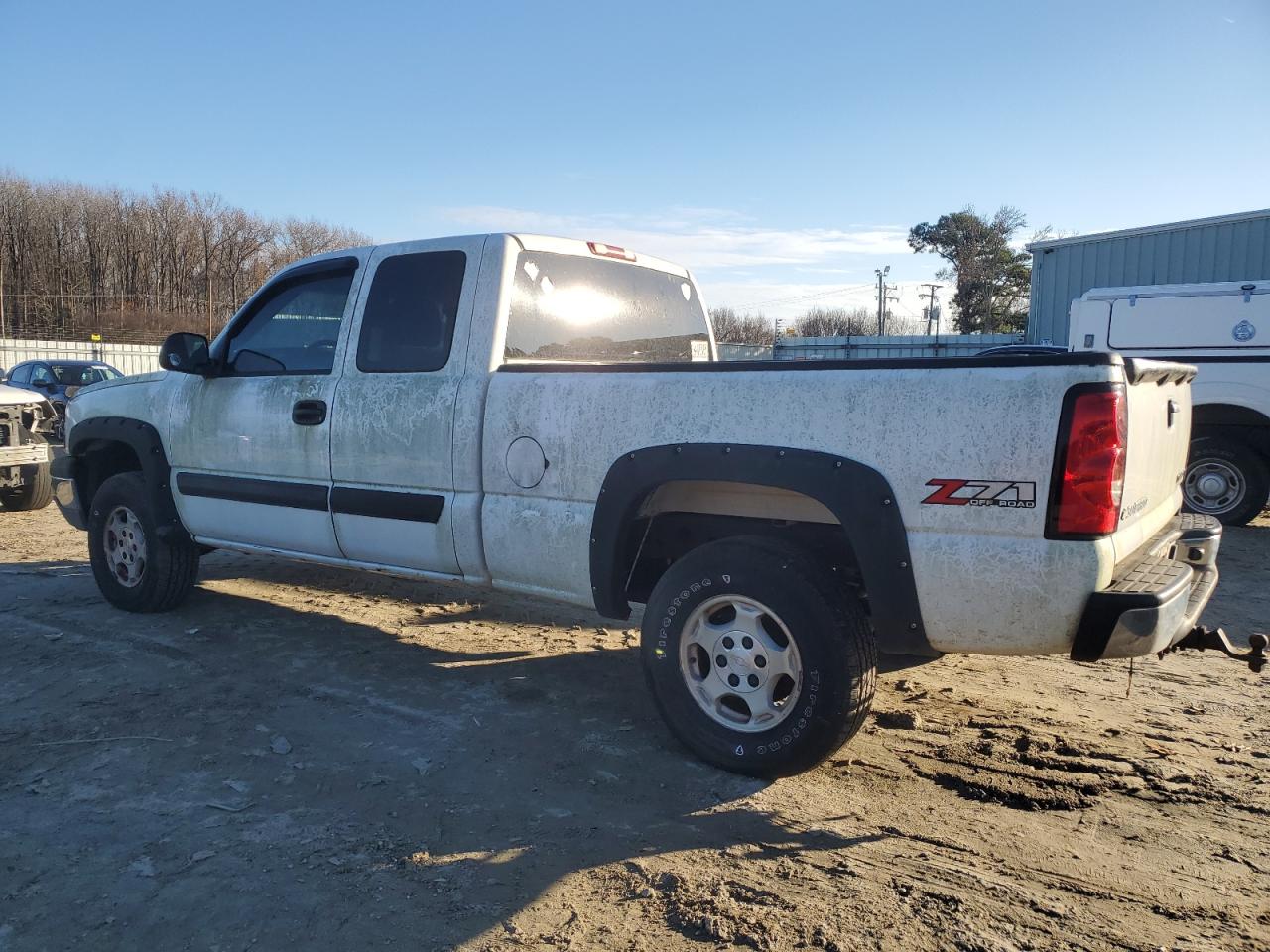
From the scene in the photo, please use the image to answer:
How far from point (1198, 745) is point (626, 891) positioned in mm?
2573

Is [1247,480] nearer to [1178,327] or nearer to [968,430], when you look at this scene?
[1178,327]

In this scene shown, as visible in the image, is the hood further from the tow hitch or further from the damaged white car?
the tow hitch

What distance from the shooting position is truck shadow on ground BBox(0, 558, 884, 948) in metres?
2.64

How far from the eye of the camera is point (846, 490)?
10.2 feet

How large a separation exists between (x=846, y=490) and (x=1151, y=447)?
1118mm

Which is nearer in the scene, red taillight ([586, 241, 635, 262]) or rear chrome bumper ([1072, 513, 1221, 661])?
rear chrome bumper ([1072, 513, 1221, 661])

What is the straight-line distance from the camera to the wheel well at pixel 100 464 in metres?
5.89

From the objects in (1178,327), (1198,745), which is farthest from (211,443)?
(1178,327)

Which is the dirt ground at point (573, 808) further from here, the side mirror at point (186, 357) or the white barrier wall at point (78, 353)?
the white barrier wall at point (78, 353)

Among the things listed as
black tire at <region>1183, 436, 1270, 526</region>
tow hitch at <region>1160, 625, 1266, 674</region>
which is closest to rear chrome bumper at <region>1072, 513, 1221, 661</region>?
Answer: tow hitch at <region>1160, 625, 1266, 674</region>

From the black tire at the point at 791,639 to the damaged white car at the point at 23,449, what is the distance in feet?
29.1

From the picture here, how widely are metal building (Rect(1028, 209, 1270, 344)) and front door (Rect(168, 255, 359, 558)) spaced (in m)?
14.6

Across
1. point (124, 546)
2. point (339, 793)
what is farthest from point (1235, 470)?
point (124, 546)

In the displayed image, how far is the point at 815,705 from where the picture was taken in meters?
3.22
